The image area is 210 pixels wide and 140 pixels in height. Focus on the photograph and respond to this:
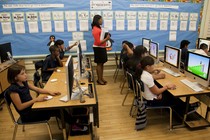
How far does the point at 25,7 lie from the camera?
4.04 metres

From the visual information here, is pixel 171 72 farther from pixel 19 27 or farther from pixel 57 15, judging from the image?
pixel 19 27

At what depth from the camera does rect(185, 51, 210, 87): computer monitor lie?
87.7 inches

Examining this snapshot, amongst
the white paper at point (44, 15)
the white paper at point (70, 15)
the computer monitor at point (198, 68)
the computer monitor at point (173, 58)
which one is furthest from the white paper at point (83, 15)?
the computer monitor at point (198, 68)

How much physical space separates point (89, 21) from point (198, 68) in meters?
2.78

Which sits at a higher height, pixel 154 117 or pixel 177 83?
pixel 177 83

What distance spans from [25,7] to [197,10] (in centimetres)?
424

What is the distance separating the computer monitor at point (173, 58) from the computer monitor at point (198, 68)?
0.62 feet

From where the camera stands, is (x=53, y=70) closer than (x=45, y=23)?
Yes

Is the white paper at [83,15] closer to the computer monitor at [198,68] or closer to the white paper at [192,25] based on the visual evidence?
the computer monitor at [198,68]

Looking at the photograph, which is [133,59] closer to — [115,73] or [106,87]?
[106,87]

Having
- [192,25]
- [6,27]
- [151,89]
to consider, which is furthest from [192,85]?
[6,27]

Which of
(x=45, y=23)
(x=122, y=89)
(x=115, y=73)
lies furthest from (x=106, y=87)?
(x=45, y=23)

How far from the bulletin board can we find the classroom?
2cm

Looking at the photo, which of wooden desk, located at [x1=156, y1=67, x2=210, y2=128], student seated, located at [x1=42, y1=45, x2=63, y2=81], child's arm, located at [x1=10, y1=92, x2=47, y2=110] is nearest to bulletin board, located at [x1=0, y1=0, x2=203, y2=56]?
student seated, located at [x1=42, y1=45, x2=63, y2=81]
